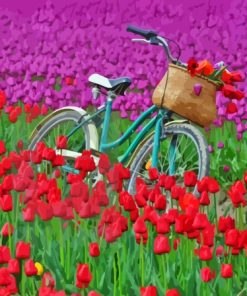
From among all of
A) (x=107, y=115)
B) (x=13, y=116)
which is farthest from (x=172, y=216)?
(x=13, y=116)

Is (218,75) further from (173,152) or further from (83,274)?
(83,274)

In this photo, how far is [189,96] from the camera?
5402 millimetres

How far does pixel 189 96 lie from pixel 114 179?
124 centimetres

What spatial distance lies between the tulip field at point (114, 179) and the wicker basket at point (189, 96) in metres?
0.07

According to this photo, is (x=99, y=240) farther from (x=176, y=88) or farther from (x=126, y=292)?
(x=176, y=88)

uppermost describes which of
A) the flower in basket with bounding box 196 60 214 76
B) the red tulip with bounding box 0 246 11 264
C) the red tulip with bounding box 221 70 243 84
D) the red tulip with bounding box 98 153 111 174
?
the flower in basket with bounding box 196 60 214 76

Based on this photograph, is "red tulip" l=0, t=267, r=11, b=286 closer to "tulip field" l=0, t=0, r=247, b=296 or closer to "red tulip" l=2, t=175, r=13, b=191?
"tulip field" l=0, t=0, r=247, b=296

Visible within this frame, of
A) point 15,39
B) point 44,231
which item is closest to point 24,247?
point 44,231

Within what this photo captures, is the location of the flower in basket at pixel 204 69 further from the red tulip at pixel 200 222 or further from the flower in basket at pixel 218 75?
the red tulip at pixel 200 222

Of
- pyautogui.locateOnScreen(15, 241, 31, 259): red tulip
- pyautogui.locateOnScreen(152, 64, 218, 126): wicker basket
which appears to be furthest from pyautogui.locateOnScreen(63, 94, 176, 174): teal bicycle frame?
pyautogui.locateOnScreen(15, 241, 31, 259): red tulip

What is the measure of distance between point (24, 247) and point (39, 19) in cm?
625

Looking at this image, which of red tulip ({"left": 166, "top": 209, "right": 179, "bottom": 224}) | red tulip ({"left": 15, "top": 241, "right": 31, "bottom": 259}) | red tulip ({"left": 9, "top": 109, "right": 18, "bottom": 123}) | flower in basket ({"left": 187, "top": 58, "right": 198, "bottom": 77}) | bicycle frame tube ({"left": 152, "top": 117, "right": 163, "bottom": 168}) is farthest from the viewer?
red tulip ({"left": 9, "top": 109, "right": 18, "bottom": 123})

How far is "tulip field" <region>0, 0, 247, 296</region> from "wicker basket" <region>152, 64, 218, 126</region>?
7 centimetres

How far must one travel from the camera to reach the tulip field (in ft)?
11.8
